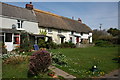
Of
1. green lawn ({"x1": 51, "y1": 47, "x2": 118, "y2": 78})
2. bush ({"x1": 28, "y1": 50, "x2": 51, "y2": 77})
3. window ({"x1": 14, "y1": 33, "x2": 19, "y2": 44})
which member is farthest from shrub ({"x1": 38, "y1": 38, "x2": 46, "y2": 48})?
bush ({"x1": 28, "y1": 50, "x2": 51, "y2": 77})

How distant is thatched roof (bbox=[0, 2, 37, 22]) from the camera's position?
1901cm

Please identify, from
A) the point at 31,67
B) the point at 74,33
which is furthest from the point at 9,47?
the point at 74,33

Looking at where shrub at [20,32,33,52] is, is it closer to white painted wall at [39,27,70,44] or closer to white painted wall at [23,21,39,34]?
white painted wall at [23,21,39,34]

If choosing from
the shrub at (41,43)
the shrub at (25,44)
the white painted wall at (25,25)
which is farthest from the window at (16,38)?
the shrub at (41,43)

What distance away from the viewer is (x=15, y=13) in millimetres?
20391

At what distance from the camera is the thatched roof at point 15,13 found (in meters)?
19.0

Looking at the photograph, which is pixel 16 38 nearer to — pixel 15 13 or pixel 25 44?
pixel 25 44

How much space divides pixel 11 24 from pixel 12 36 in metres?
2.69

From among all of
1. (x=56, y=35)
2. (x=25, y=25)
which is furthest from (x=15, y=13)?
(x=56, y=35)

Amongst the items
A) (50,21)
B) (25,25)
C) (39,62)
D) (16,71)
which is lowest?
(16,71)

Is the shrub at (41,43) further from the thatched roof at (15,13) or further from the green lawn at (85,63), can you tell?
the green lawn at (85,63)

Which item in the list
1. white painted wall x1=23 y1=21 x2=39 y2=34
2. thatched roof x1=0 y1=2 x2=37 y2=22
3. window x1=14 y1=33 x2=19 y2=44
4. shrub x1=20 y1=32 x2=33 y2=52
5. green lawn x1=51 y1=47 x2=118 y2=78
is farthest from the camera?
white painted wall x1=23 y1=21 x2=39 y2=34

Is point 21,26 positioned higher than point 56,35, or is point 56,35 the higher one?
point 21,26

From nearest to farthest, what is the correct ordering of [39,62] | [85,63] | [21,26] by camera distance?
[39,62] < [85,63] < [21,26]
